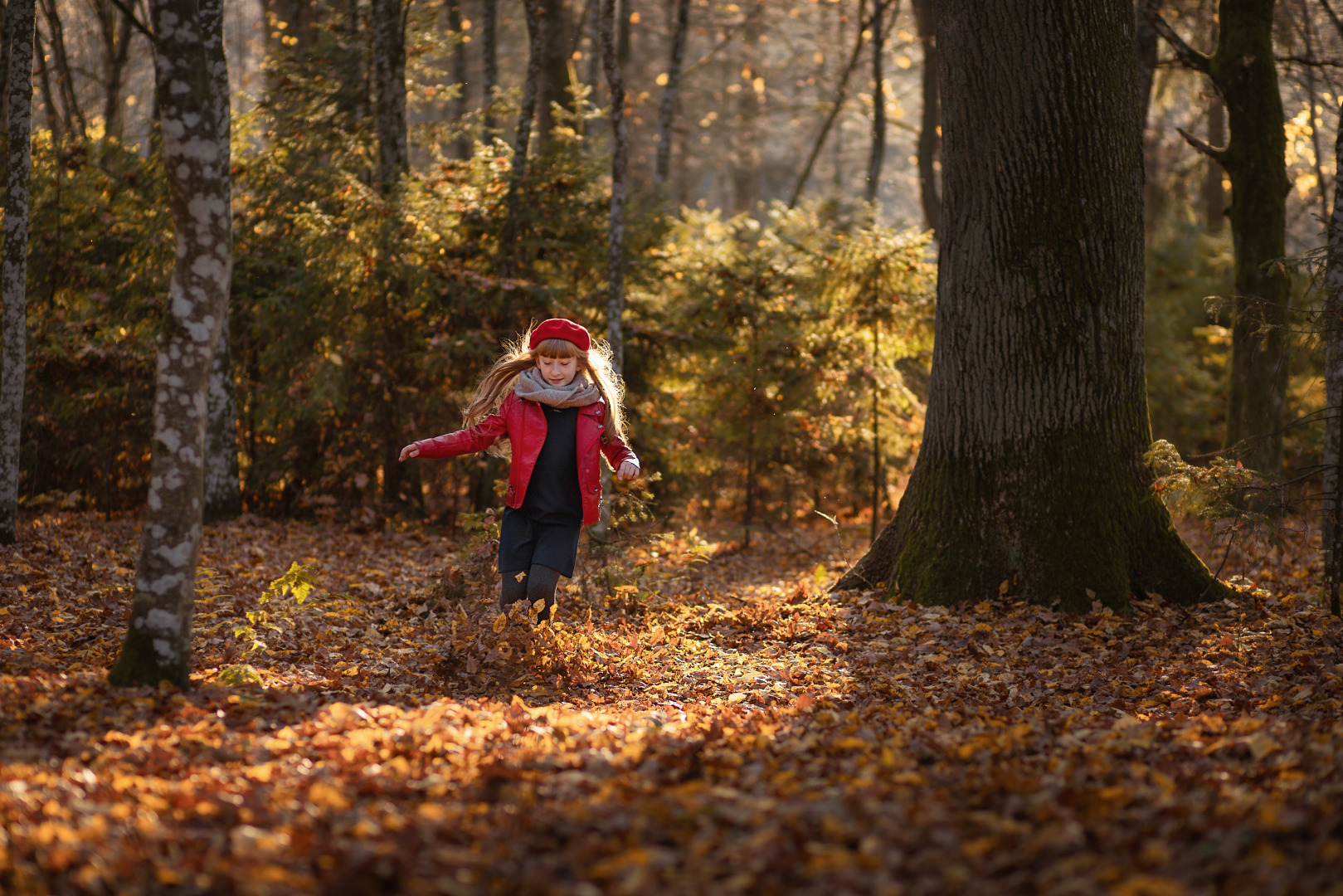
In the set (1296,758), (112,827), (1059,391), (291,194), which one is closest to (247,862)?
(112,827)

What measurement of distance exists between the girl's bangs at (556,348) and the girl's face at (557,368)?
0.07 ft

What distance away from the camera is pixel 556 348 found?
5.17 m

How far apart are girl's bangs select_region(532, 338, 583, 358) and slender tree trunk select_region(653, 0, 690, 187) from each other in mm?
8554

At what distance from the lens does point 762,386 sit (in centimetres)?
1130

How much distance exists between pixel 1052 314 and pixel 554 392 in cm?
352

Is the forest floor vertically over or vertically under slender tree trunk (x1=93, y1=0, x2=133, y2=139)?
under

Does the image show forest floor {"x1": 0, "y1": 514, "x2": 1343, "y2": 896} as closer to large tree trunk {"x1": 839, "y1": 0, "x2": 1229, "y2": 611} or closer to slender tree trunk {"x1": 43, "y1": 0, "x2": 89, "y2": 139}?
large tree trunk {"x1": 839, "y1": 0, "x2": 1229, "y2": 611}

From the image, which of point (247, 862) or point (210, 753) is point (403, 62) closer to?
point (210, 753)

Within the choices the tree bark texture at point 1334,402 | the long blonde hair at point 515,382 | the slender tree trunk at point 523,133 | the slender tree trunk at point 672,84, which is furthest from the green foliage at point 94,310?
the tree bark texture at point 1334,402

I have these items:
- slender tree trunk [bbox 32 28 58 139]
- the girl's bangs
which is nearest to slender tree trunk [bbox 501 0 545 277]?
the girl's bangs

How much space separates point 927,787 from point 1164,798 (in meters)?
0.75

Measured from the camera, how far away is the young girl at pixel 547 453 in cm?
512

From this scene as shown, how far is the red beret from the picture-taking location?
17.0 feet

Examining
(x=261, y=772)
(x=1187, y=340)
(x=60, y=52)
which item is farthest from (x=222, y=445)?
(x=1187, y=340)
